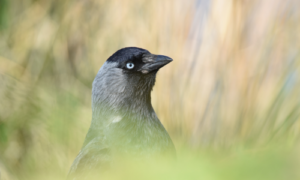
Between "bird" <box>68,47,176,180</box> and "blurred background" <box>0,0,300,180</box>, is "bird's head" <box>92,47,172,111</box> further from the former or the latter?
"blurred background" <box>0,0,300,180</box>

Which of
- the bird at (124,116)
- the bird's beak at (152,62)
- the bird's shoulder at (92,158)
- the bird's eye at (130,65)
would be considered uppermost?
the bird's beak at (152,62)

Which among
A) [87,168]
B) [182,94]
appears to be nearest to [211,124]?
[182,94]

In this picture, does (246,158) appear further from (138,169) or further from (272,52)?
(272,52)

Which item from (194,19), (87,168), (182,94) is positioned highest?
(194,19)

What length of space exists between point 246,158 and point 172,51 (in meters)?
2.63

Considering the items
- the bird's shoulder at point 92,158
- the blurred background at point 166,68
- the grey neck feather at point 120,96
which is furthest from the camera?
the blurred background at point 166,68

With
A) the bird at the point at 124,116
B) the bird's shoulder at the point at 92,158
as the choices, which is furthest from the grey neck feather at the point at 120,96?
the bird's shoulder at the point at 92,158

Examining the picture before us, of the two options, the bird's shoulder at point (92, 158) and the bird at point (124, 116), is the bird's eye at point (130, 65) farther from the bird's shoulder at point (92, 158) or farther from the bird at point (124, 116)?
the bird's shoulder at point (92, 158)

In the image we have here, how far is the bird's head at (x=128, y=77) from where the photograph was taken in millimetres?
1974

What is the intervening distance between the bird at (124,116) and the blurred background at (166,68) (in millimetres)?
213

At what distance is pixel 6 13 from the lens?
3609mm

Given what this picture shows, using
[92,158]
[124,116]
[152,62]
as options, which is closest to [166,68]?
[152,62]

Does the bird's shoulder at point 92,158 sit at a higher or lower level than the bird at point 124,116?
lower

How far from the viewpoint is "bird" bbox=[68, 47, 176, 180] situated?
1808mm
